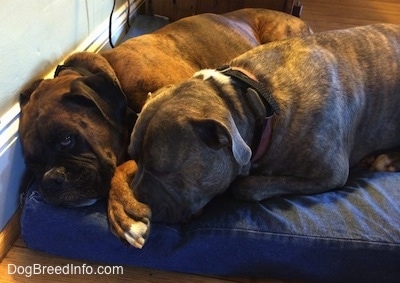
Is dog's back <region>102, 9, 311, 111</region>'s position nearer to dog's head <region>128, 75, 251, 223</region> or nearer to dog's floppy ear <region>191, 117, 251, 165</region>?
dog's head <region>128, 75, 251, 223</region>

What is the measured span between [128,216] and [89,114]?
0.48 meters

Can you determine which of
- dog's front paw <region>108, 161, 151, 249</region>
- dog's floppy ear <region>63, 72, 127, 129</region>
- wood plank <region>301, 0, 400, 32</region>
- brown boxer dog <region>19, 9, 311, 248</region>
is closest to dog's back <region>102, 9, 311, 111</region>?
brown boxer dog <region>19, 9, 311, 248</region>

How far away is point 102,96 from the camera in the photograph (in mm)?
1958

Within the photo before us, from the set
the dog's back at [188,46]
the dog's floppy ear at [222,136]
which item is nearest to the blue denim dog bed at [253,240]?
the dog's floppy ear at [222,136]

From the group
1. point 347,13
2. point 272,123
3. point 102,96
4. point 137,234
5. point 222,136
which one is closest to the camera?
point 222,136

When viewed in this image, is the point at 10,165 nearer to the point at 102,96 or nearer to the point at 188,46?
the point at 102,96

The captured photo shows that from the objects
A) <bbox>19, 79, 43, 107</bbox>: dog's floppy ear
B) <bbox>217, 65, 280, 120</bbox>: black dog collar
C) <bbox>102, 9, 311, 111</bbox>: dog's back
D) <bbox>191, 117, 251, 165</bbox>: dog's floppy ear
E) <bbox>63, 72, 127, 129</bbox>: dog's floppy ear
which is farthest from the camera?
<bbox>102, 9, 311, 111</bbox>: dog's back

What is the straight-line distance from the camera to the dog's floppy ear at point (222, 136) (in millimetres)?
1534

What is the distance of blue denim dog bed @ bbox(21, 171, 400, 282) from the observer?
178cm

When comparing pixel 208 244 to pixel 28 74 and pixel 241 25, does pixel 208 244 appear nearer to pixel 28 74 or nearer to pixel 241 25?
pixel 28 74

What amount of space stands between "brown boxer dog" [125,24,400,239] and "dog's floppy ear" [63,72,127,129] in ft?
0.88

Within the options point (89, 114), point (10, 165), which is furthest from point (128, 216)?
point (10, 165)

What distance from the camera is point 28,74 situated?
215 cm

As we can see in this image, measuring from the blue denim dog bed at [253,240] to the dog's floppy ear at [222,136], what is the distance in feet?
1.14
